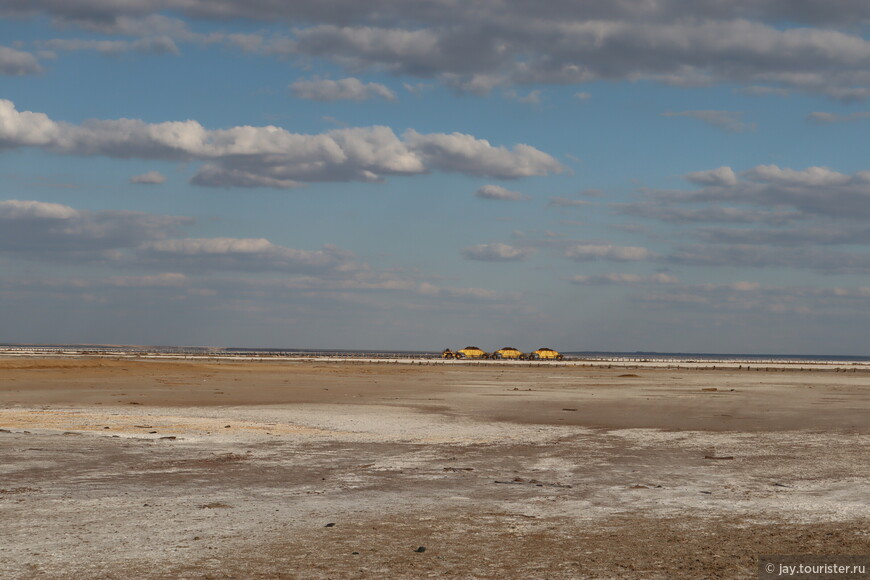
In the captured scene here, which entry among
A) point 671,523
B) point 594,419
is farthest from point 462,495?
point 594,419

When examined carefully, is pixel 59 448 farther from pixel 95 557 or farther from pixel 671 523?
pixel 671 523

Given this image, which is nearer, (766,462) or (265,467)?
(265,467)

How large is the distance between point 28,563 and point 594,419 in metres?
22.0

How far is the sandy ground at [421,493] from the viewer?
962cm

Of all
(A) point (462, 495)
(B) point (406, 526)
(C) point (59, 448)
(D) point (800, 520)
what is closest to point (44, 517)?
(B) point (406, 526)

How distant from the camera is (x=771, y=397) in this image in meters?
43.0

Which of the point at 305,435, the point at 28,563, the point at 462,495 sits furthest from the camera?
the point at 305,435

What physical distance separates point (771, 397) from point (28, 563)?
131ft

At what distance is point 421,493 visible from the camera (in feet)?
46.2

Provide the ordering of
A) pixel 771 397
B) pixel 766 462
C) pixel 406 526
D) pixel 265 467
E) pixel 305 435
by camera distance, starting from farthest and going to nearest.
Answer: pixel 771 397 < pixel 305 435 < pixel 766 462 < pixel 265 467 < pixel 406 526

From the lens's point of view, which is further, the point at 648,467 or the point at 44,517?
the point at 648,467

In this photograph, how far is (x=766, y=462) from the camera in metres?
18.1

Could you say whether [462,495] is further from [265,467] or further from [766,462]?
[766,462]

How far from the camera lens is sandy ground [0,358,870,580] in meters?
9.62
